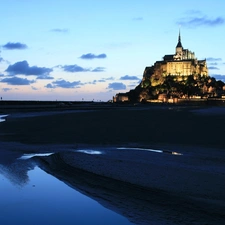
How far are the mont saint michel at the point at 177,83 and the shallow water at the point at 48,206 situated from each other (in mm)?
126514

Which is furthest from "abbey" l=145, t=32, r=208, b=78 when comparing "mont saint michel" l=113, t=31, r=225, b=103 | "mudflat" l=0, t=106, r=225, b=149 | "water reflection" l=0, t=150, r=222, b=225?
"water reflection" l=0, t=150, r=222, b=225

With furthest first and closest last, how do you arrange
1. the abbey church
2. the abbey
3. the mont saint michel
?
the abbey
the abbey church
the mont saint michel

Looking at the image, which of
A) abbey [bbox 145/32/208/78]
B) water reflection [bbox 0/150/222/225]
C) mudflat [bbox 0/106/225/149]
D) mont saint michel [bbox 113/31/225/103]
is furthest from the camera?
abbey [bbox 145/32/208/78]

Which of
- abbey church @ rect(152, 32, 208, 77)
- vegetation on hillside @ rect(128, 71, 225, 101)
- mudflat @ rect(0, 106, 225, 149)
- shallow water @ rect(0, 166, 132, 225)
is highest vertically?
abbey church @ rect(152, 32, 208, 77)

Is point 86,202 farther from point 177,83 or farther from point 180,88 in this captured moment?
point 177,83

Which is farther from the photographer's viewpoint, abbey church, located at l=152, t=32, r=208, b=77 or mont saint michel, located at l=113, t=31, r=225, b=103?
abbey church, located at l=152, t=32, r=208, b=77

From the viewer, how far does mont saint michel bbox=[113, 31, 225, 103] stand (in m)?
137

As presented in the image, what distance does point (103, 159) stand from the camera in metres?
8.48

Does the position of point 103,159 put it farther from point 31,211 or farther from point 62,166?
point 31,211

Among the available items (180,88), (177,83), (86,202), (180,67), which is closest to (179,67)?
(180,67)

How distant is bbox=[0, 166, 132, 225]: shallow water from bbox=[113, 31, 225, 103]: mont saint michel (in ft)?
415

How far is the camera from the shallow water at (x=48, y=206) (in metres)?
4.36

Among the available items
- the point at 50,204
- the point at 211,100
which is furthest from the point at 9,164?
the point at 211,100

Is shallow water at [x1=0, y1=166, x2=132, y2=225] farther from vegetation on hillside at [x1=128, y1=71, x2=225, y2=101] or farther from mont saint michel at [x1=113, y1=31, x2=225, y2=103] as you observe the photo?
vegetation on hillside at [x1=128, y1=71, x2=225, y2=101]
